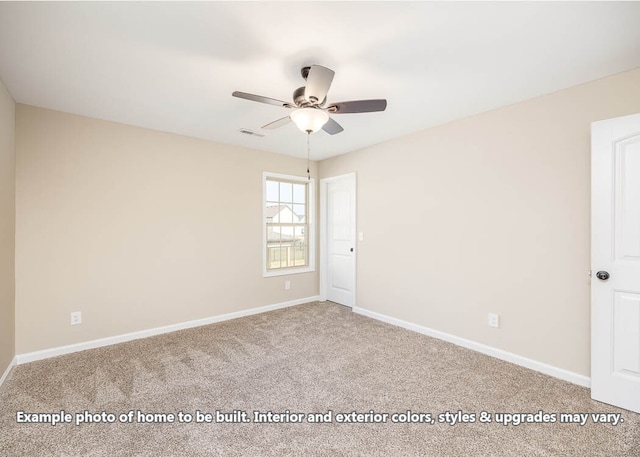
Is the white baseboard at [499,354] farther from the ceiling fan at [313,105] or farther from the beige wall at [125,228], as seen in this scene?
the ceiling fan at [313,105]

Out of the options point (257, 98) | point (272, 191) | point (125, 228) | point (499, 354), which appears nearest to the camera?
point (257, 98)

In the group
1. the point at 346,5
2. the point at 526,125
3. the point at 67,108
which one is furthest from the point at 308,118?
the point at 67,108

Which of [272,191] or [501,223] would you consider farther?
[272,191]

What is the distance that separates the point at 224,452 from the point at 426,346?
7.24 feet

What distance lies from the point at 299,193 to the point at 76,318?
3.24 m

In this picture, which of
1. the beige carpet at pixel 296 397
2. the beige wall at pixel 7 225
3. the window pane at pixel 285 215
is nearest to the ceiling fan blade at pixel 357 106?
the beige carpet at pixel 296 397

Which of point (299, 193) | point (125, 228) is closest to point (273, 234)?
point (299, 193)

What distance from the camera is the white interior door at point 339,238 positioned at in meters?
4.54

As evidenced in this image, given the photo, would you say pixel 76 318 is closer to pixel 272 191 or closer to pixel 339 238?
pixel 272 191

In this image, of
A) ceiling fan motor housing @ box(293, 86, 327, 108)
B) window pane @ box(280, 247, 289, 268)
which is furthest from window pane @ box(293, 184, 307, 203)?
ceiling fan motor housing @ box(293, 86, 327, 108)

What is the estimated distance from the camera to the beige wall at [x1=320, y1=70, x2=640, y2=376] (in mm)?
2426

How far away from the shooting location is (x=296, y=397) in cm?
222

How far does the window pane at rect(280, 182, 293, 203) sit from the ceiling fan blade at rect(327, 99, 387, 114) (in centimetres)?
264

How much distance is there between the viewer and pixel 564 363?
8.18ft
